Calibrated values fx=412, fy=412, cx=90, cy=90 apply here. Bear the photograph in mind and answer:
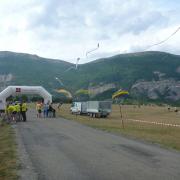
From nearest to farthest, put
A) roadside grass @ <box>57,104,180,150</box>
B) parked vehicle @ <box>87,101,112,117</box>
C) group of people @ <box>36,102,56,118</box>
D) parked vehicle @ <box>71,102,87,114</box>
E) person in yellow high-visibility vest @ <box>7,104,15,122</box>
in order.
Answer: roadside grass @ <box>57,104,180,150</box> → person in yellow high-visibility vest @ <box>7,104,15,122</box> → group of people @ <box>36,102,56,118</box> → parked vehicle @ <box>87,101,112,117</box> → parked vehicle @ <box>71,102,87,114</box>

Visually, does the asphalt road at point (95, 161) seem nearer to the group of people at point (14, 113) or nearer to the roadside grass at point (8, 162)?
the roadside grass at point (8, 162)

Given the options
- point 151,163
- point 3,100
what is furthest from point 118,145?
point 3,100

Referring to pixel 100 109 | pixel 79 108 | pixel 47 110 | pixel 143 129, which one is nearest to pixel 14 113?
pixel 47 110

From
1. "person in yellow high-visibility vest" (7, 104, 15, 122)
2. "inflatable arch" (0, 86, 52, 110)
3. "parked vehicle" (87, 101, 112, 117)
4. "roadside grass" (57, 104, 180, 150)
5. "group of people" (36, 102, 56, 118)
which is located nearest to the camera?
"roadside grass" (57, 104, 180, 150)

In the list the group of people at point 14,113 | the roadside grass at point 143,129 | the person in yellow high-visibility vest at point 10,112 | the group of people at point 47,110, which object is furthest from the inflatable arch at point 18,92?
the person in yellow high-visibility vest at point 10,112

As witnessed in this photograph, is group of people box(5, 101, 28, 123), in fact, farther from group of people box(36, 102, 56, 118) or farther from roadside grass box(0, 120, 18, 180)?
roadside grass box(0, 120, 18, 180)

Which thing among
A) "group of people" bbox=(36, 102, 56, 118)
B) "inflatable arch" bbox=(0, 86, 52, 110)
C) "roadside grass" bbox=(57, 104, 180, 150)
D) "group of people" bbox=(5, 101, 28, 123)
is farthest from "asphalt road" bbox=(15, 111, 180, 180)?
"inflatable arch" bbox=(0, 86, 52, 110)

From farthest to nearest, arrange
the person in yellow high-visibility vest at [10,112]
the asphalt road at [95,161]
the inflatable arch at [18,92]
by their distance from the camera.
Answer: the inflatable arch at [18,92] < the person in yellow high-visibility vest at [10,112] < the asphalt road at [95,161]

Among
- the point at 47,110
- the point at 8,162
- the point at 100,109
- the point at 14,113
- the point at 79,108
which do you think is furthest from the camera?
the point at 79,108

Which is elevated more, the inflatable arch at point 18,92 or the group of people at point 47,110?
the inflatable arch at point 18,92

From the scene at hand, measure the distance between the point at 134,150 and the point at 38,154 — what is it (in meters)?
3.92

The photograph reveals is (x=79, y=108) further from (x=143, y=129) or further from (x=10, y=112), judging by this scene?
(x=143, y=129)

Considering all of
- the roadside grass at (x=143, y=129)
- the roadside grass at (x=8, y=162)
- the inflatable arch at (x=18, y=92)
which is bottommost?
the roadside grass at (x=8, y=162)

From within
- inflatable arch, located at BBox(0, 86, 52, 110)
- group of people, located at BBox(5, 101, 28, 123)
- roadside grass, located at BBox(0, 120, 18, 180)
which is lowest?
roadside grass, located at BBox(0, 120, 18, 180)
